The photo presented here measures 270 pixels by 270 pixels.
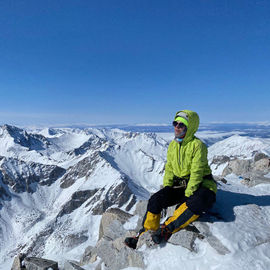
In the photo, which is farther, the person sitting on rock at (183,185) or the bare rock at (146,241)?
the bare rock at (146,241)

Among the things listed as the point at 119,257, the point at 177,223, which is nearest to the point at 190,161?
the point at 177,223

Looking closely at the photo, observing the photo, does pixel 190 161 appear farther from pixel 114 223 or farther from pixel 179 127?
pixel 114 223

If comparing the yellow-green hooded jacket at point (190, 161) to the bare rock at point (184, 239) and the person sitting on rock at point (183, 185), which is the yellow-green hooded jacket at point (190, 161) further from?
the bare rock at point (184, 239)

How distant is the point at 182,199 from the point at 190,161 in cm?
194

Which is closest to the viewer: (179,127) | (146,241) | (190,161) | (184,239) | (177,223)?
(184,239)

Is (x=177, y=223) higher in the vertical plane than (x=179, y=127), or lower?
lower

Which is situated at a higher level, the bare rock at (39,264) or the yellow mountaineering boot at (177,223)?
the yellow mountaineering boot at (177,223)

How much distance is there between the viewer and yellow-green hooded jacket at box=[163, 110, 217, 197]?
8.57 m

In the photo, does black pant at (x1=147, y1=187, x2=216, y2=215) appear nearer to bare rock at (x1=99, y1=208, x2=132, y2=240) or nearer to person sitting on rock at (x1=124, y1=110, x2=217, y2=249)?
person sitting on rock at (x1=124, y1=110, x2=217, y2=249)

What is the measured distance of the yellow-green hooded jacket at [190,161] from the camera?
28.1ft

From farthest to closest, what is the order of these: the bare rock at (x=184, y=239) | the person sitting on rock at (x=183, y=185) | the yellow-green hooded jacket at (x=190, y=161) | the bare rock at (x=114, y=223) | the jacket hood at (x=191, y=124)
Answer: the bare rock at (x=114, y=223), the jacket hood at (x=191, y=124), the yellow-green hooded jacket at (x=190, y=161), the person sitting on rock at (x=183, y=185), the bare rock at (x=184, y=239)

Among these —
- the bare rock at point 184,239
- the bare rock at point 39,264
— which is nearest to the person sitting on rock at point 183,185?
the bare rock at point 184,239

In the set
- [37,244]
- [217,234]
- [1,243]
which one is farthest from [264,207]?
[1,243]

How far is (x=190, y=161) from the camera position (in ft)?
29.5
